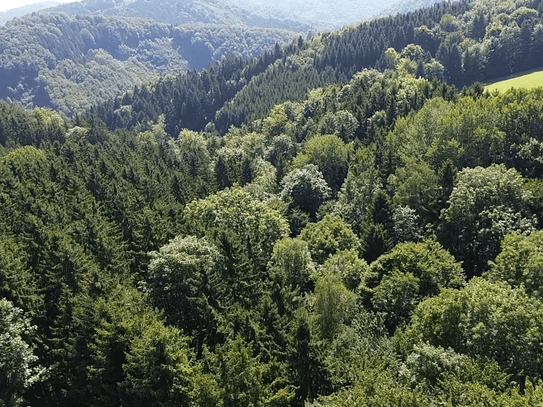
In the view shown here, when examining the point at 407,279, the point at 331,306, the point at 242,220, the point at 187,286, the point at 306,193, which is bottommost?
the point at 306,193

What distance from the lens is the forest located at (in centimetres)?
3453

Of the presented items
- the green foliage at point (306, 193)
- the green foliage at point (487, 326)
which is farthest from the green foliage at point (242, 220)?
the green foliage at point (487, 326)

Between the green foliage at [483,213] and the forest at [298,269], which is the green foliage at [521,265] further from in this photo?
the green foliage at [483,213]

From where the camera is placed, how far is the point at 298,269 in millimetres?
57531

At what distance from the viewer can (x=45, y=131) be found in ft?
481

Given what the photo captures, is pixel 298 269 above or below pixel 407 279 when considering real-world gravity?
below

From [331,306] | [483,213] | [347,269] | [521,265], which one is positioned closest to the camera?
[521,265]

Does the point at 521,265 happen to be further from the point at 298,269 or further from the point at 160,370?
the point at 160,370

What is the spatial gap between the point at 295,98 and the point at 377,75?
38132 millimetres

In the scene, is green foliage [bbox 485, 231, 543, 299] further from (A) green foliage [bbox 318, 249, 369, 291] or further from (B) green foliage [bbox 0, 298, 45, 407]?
(B) green foliage [bbox 0, 298, 45, 407]

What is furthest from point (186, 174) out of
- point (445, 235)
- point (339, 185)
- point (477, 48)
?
point (477, 48)

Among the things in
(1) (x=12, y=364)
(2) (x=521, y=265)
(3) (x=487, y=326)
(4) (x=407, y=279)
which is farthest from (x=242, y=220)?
(3) (x=487, y=326)

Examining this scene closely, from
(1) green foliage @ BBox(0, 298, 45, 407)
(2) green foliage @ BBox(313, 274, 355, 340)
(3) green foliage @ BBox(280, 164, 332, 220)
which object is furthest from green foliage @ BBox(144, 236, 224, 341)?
(3) green foliage @ BBox(280, 164, 332, 220)

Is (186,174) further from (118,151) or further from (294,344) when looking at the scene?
(294,344)
